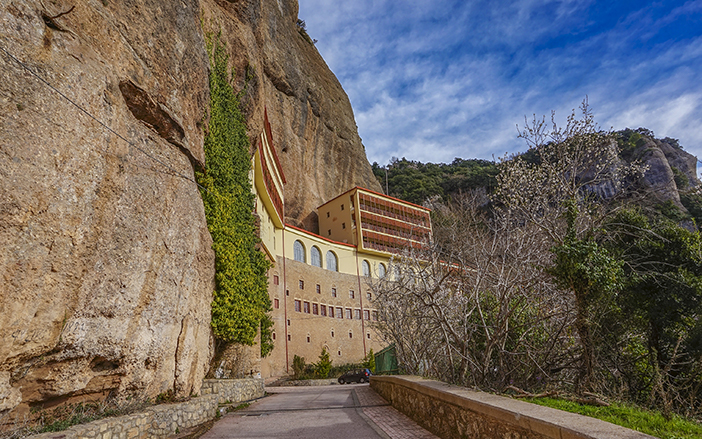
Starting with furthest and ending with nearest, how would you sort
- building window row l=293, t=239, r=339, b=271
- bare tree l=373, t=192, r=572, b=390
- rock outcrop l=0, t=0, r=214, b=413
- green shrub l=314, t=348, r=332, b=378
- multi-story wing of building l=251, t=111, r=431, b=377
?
1. building window row l=293, t=239, r=339, b=271
2. green shrub l=314, t=348, r=332, b=378
3. multi-story wing of building l=251, t=111, r=431, b=377
4. bare tree l=373, t=192, r=572, b=390
5. rock outcrop l=0, t=0, r=214, b=413

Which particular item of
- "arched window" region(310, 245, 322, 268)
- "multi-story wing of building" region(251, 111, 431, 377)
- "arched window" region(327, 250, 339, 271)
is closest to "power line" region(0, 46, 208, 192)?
"multi-story wing of building" region(251, 111, 431, 377)

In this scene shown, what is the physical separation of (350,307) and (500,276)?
28685 mm

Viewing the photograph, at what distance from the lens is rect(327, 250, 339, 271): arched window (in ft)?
112

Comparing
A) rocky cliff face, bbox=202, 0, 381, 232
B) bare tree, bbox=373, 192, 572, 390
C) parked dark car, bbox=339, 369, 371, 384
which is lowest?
parked dark car, bbox=339, 369, 371, 384

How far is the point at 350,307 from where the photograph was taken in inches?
1359

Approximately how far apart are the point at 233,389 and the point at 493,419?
9409 mm

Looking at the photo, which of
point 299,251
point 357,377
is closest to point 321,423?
point 357,377

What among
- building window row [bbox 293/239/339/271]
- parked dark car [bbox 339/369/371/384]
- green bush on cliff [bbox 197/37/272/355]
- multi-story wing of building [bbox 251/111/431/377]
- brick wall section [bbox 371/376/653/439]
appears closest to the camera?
brick wall section [bbox 371/376/653/439]

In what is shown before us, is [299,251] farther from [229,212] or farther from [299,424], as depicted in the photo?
[299,424]

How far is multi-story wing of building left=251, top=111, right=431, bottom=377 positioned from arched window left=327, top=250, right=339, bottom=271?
3.3 inches

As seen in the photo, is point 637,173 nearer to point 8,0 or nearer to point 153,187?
point 153,187

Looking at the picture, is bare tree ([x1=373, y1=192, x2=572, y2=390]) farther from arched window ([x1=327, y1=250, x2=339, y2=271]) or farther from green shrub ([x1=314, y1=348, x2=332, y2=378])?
arched window ([x1=327, y1=250, x2=339, y2=271])

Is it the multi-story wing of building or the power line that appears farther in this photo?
the multi-story wing of building

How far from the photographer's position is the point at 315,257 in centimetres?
3288
